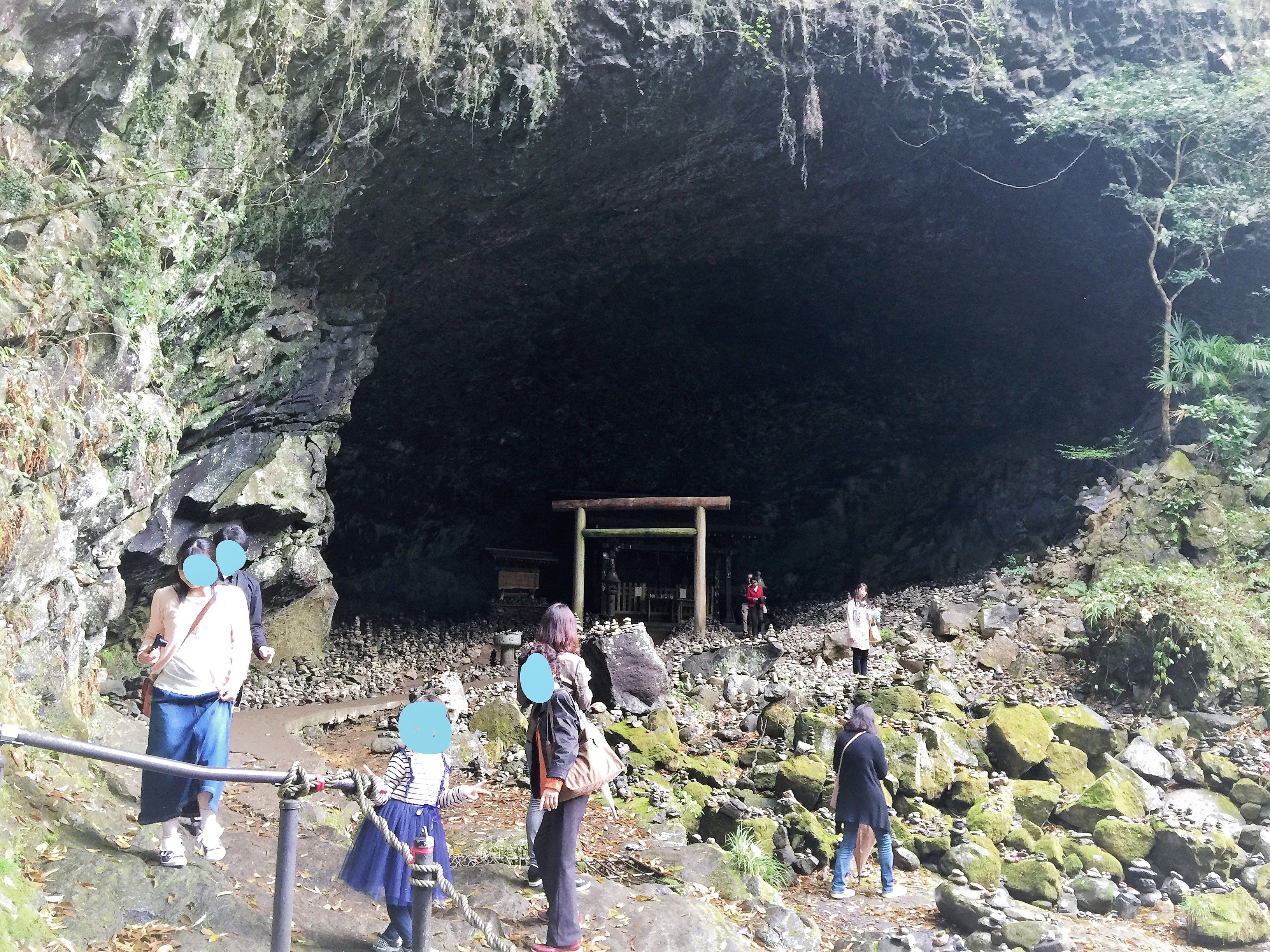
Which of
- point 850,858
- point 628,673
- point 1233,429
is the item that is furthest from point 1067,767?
point 1233,429

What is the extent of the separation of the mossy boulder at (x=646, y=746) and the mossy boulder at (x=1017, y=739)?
2936 mm

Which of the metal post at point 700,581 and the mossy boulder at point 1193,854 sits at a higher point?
the metal post at point 700,581

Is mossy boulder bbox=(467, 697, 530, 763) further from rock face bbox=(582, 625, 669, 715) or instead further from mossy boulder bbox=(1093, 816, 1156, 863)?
mossy boulder bbox=(1093, 816, 1156, 863)

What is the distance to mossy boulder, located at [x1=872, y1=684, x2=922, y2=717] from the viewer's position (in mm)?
8602

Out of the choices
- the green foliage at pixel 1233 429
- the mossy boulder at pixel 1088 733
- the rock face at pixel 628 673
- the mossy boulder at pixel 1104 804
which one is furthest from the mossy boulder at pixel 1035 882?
the green foliage at pixel 1233 429

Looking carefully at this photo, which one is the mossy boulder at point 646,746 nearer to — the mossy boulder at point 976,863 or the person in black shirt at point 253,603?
the mossy boulder at point 976,863

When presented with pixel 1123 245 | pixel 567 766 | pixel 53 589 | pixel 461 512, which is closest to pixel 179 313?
pixel 53 589

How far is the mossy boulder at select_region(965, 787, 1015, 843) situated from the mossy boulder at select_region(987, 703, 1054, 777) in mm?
596

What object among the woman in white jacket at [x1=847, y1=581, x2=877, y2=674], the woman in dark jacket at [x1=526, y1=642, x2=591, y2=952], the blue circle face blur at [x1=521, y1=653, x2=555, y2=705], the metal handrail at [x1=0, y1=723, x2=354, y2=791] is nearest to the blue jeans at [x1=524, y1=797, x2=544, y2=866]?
the woman in dark jacket at [x1=526, y1=642, x2=591, y2=952]

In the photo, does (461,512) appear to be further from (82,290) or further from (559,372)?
(82,290)

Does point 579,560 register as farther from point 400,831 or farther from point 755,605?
point 400,831

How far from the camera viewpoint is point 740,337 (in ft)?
53.2

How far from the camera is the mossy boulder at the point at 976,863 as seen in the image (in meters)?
6.16

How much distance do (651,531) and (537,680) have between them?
34.6 feet
